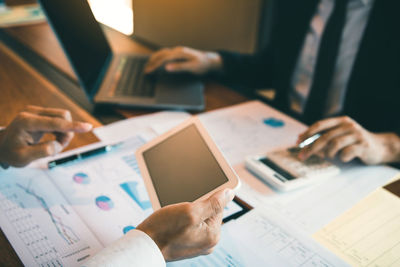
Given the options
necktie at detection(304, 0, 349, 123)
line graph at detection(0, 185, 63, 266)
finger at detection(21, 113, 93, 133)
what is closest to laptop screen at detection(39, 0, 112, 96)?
finger at detection(21, 113, 93, 133)

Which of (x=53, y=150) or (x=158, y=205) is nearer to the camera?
(x=158, y=205)

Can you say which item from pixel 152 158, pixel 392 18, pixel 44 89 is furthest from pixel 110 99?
pixel 392 18

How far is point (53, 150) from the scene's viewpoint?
61 cm

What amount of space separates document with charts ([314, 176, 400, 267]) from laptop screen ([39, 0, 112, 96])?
0.71m

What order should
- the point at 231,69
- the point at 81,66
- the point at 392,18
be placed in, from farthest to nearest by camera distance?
1. the point at 231,69
2. the point at 392,18
3. the point at 81,66

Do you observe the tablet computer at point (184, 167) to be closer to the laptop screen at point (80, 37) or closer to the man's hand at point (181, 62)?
the laptop screen at point (80, 37)

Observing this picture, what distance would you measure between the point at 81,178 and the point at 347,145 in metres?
0.61

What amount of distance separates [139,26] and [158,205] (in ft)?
3.84

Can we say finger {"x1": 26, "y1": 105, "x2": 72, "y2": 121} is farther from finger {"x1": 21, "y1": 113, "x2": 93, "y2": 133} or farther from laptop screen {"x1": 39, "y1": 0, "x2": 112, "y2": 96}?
laptop screen {"x1": 39, "y1": 0, "x2": 112, "y2": 96}

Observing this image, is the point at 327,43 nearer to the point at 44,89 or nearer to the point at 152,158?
the point at 152,158

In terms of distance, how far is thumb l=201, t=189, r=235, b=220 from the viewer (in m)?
0.43

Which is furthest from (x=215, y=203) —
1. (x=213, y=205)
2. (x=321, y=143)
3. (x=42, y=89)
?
(x=42, y=89)

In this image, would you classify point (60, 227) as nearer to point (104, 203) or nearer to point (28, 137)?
point (104, 203)

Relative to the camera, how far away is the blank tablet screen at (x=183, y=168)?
1.62 feet
